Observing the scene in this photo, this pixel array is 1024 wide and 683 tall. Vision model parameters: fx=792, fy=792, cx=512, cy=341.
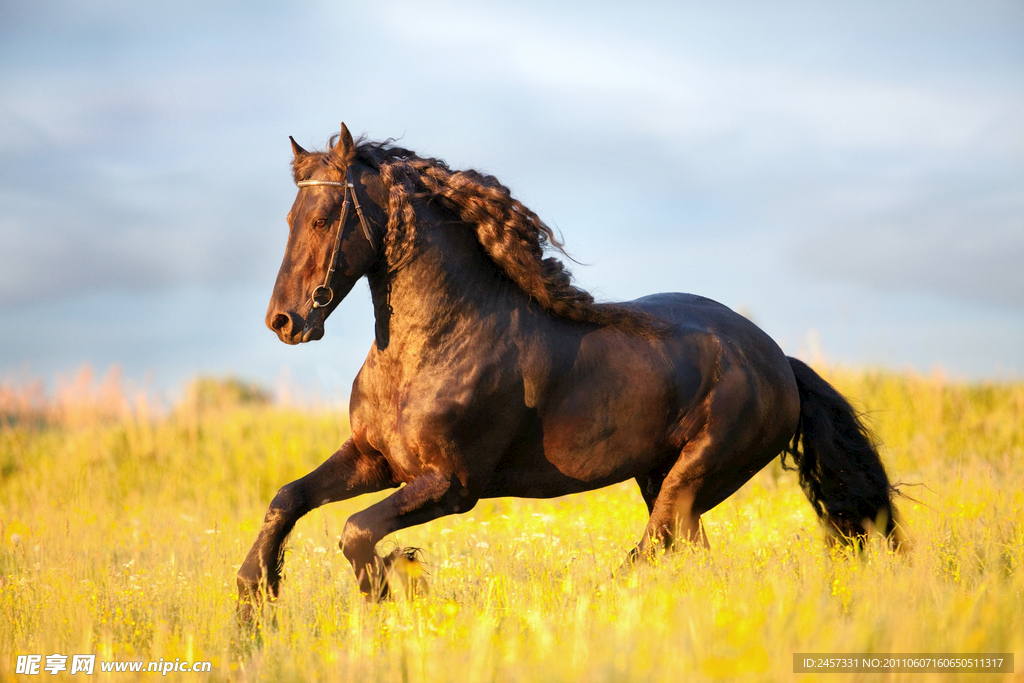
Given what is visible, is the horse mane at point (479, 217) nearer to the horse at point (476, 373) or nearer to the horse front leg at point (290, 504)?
the horse at point (476, 373)

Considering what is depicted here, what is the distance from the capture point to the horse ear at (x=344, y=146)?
4004mm

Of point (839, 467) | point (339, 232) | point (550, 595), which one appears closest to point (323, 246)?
point (339, 232)

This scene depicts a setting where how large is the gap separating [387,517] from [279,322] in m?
1.07

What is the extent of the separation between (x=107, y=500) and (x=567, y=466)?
853 cm

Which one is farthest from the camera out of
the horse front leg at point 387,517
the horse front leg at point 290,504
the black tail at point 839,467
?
the black tail at point 839,467

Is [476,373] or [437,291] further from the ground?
[437,291]

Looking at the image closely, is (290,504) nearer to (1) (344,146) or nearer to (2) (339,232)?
(2) (339,232)

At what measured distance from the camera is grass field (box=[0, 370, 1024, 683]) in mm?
2801

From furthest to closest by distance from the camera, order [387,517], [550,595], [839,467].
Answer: [839,467] → [550,595] → [387,517]

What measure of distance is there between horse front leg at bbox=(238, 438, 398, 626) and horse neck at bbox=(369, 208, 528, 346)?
72 centimetres

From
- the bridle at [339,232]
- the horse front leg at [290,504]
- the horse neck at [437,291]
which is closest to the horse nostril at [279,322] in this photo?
the bridle at [339,232]

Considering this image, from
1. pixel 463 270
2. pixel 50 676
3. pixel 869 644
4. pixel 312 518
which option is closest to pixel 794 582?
pixel 869 644

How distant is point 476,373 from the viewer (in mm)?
4023

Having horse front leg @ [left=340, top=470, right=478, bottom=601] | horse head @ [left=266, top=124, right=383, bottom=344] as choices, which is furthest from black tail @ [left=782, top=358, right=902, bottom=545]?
horse head @ [left=266, top=124, right=383, bottom=344]
